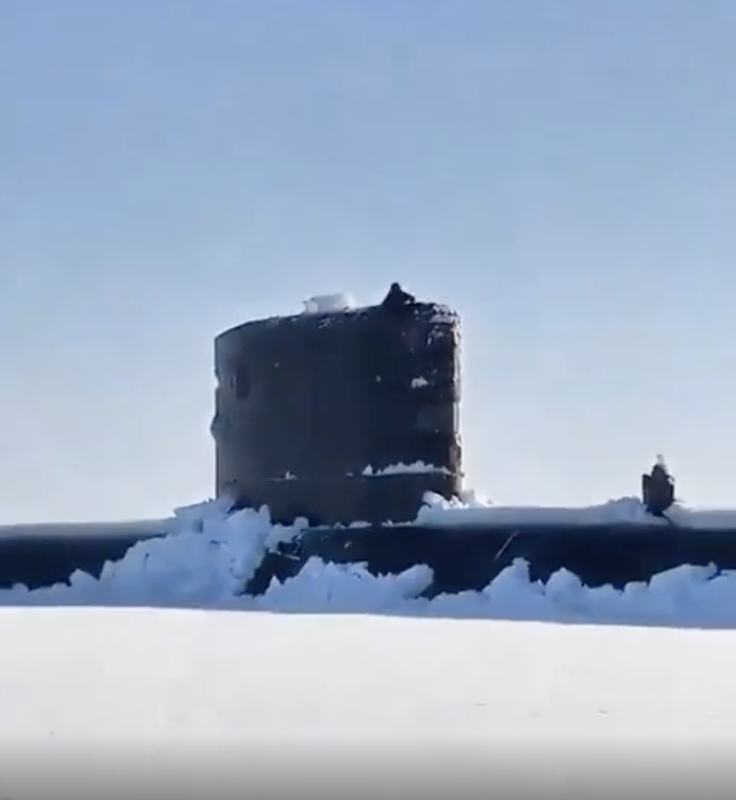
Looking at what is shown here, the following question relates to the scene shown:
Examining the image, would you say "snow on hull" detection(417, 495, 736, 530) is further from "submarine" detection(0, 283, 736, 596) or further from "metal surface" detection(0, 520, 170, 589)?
"metal surface" detection(0, 520, 170, 589)

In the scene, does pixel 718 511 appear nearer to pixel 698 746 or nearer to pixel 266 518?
pixel 266 518

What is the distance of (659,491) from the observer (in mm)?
12359

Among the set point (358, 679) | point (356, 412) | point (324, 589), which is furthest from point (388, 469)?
point (358, 679)

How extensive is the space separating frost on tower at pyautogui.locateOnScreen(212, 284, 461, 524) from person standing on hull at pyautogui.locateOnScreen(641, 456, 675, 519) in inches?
71.4

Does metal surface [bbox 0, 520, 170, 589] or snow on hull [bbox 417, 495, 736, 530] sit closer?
snow on hull [bbox 417, 495, 736, 530]

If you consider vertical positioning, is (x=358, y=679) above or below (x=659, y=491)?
below

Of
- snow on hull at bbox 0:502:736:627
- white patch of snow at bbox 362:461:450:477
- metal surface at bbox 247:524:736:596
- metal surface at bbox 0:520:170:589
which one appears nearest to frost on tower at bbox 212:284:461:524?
white patch of snow at bbox 362:461:450:477

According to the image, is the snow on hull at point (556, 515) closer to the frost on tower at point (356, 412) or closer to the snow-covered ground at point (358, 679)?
the frost on tower at point (356, 412)

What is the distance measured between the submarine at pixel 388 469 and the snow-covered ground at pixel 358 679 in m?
1.66

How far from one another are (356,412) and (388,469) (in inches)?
23.8

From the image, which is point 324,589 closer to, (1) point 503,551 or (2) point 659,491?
(1) point 503,551

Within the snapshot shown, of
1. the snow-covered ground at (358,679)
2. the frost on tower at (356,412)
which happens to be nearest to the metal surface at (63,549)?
the frost on tower at (356,412)

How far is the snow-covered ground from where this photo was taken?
15.0 ft

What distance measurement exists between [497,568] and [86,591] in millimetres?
4908
